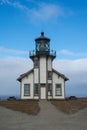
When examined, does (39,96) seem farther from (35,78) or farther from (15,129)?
(15,129)

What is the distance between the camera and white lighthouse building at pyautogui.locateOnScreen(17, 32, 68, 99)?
168 ft

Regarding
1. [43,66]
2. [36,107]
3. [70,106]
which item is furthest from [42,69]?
[36,107]

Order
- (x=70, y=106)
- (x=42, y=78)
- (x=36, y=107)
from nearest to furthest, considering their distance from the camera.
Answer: (x=36, y=107), (x=70, y=106), (x=42, y=78)

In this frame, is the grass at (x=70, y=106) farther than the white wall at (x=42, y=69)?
No

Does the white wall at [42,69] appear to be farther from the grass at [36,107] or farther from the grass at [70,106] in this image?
the grass at [36,107]

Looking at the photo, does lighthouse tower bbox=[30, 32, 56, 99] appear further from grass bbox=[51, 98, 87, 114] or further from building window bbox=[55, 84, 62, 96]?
grass bbox=[51, 98, 87, 114]

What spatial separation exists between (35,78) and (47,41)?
23.3 feet

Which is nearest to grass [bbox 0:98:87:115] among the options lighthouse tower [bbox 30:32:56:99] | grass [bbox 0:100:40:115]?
grass [bbox 0:100:40:115]

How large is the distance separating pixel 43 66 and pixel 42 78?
217 cm

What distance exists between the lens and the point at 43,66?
51.3 metres

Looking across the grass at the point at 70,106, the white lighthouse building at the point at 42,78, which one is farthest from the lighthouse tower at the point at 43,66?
the grass at the point at 70,106

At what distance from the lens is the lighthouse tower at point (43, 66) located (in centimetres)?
5103

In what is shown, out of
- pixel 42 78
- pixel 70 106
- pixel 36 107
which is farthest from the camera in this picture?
pixel 42 78

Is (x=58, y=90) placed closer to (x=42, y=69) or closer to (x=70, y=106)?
(x=42, y=69)
